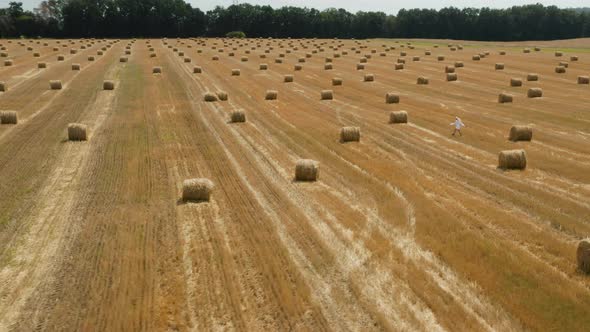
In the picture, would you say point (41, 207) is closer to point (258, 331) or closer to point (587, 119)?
point (258, 331)

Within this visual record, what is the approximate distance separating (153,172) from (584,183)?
14.1 m

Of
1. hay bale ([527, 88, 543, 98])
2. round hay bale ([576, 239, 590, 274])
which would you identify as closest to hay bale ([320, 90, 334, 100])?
hay bale ([527, 88, 543, 98])

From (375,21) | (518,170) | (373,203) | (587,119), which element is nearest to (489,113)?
(587,119)

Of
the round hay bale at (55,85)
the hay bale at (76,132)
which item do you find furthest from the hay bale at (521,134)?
the round hay bale at (55,85)

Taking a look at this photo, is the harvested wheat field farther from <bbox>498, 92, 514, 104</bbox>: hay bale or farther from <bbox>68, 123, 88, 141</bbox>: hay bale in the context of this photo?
<bbox>498, 92, 514, 104</bbox>: hay bale

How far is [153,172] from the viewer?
19000 mm

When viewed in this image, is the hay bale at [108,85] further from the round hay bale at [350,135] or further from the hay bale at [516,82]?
the hay bale at [516,82]

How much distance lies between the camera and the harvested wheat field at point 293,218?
10297 millimetres

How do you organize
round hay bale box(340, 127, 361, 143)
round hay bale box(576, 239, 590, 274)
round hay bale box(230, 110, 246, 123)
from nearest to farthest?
round hay bale box(576, 239, 590, 274) → round hay bale box(340, 127, 361, 143) → round hay bale box(230, 110, 246, 123)

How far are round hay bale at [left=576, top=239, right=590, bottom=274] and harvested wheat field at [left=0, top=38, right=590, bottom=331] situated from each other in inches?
5.6

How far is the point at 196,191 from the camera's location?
1595 centimetres

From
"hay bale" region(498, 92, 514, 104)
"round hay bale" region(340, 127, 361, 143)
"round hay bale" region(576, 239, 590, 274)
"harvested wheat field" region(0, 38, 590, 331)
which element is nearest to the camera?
"harvested wheat field" region(0, 38, 590, 331)

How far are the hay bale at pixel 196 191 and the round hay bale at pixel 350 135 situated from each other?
9.09 m

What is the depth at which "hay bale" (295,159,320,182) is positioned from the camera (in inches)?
709
